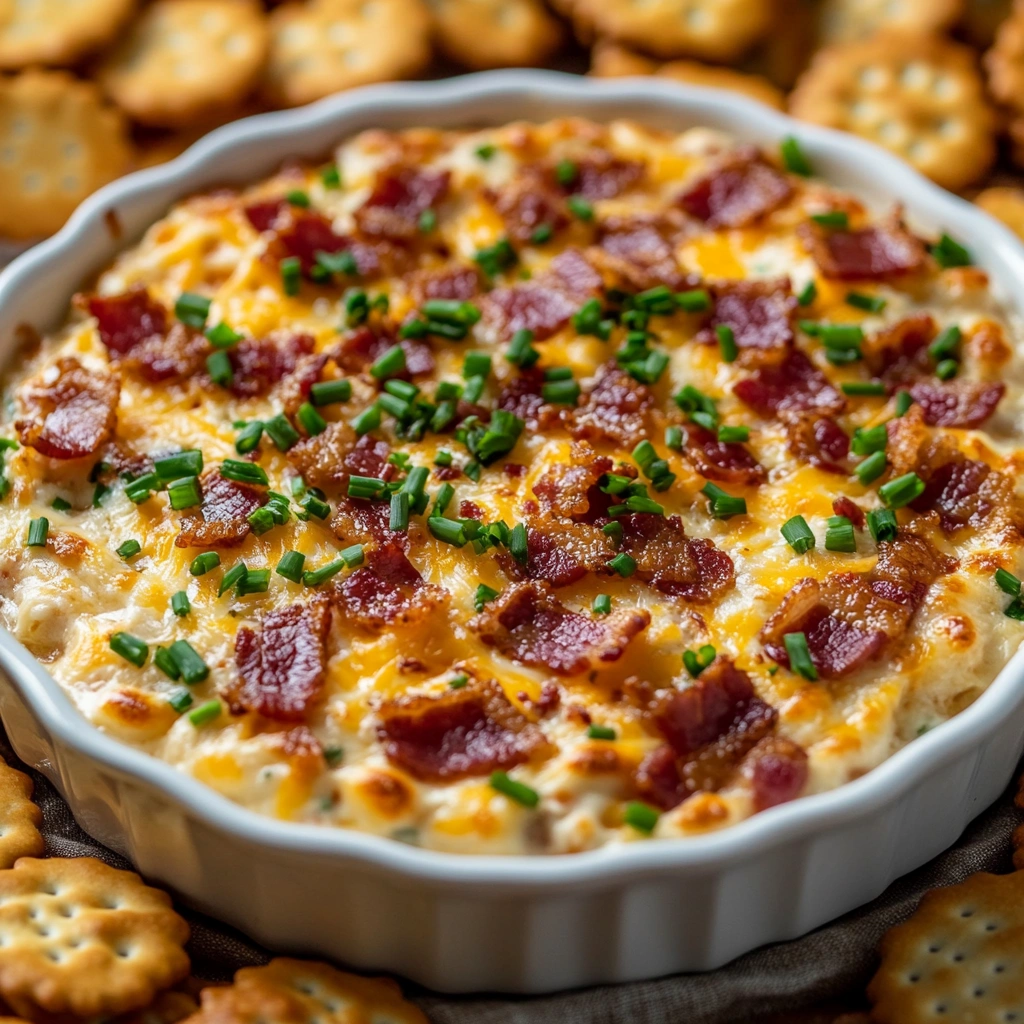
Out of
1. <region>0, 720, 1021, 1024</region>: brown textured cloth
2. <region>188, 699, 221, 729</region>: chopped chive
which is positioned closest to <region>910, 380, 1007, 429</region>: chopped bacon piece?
<region>0, 720, 1021, 1024</region>: brown textured cloth

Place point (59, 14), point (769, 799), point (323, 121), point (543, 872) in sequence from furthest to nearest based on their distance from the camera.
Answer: point (59, 14)
point (323, 121)
point (769, 799)
point (543, 872)

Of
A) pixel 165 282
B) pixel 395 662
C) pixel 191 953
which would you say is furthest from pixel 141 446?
pixel 191 953

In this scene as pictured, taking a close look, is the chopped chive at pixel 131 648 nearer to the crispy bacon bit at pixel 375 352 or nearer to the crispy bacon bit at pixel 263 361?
the crispy bacon bit at pixel 263 361

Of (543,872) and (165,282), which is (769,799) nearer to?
(543,872)

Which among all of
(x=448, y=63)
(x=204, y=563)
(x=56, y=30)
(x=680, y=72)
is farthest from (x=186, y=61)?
(x=204, y=563)

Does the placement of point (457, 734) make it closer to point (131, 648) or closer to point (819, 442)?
point (131, 648)

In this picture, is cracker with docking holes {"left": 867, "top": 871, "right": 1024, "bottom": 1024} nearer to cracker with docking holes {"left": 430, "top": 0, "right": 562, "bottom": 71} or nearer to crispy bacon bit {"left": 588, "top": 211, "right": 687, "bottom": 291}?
crispy bacon bit {"left": 588, "top": 211, "right": 687, "bottom": 291}
